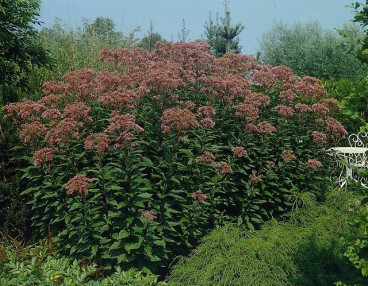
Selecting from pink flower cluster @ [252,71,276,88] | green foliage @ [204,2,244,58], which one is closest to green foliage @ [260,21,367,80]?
green foliage @ [204,2,244,58]

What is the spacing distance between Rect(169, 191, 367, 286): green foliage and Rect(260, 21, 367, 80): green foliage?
12.7 m

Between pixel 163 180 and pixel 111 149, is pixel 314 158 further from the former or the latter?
pixel 111 149

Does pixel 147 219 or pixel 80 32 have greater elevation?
pixel 80 32

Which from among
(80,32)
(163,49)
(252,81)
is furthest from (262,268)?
(80,32)

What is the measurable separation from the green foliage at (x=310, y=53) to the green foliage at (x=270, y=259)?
1268 cm

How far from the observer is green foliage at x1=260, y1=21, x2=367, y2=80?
19.8m

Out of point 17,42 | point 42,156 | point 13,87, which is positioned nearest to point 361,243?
point 42,156

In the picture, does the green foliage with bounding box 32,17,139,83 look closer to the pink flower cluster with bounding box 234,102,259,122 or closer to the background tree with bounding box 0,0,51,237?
the background tree with bounding box 0,0,51,237

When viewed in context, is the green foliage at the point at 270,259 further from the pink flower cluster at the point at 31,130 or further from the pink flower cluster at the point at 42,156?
the pink flower cluster at the point at 31,130

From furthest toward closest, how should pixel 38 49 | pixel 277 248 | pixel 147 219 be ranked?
pixel 38 49 < pixel 277 248 < pixel 147 219

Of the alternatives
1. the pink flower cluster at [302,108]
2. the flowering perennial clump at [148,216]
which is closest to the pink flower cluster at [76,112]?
the flowering perennial clump at [148,216]

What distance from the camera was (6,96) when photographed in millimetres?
8117

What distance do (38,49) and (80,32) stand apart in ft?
19.8

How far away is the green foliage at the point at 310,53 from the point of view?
19797 millimetres
